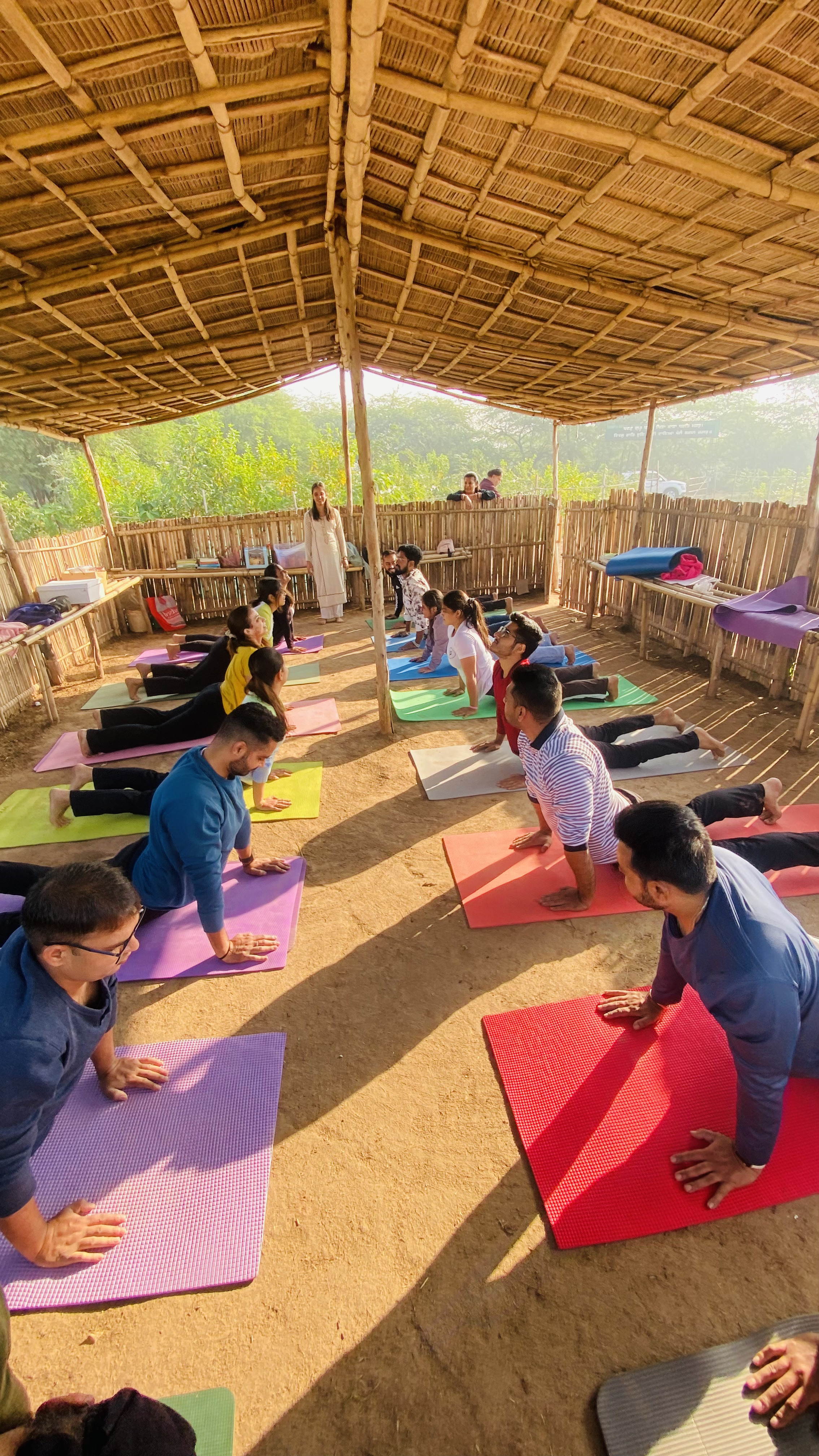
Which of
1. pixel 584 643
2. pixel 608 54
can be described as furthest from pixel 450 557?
pixel 608 54

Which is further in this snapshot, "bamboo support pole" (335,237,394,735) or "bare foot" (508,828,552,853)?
"bamboo support pole" (335,237,394,735)

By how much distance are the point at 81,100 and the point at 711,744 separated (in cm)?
470

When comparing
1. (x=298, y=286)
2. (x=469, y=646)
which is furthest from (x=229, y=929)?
(x=298, y=286)

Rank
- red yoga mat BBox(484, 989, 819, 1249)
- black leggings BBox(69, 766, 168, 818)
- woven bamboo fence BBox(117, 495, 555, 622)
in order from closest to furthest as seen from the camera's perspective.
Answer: red yoga mat BBox(484, 989, 819, 1249) < black leggings BBox(69, 766, 168, 818) < woven bamboo fence BBox(117, 495, 555, 622)

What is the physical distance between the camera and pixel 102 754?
524 cm

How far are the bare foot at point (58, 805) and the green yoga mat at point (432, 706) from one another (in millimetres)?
2766

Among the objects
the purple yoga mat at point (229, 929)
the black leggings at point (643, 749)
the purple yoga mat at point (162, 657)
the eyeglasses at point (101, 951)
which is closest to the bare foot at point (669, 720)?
the black leggings at point (643, 749)

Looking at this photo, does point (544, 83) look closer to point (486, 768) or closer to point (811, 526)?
point (486, 768)

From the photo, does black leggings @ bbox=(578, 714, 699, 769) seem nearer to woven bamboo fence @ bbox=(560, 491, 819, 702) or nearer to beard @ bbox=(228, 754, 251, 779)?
woven bamboo fence @ bbox=(560, 491, 819, 702)

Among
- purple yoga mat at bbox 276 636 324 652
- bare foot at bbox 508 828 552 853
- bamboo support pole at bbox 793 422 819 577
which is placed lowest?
purple yoga mat at bbox 276 636 324 652

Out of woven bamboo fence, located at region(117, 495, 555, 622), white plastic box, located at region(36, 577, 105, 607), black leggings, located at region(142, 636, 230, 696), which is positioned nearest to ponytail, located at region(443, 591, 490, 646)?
black leggings, located at region(142, 636, 230, 696)

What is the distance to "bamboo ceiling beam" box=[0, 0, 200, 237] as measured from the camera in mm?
2094

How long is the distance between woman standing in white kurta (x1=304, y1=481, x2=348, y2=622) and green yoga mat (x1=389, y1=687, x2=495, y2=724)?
8.55ft

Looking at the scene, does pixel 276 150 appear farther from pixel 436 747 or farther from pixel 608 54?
pixel 436 747
